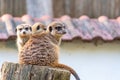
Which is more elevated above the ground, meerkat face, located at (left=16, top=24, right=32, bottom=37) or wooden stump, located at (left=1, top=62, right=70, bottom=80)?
meerkat face, located at (left=16, top=24, right=32, bottom=37)

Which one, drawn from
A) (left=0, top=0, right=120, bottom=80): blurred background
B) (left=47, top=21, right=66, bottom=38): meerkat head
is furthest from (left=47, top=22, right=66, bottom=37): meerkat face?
(left=0, top=0, right=120, bottom=80): blurred background

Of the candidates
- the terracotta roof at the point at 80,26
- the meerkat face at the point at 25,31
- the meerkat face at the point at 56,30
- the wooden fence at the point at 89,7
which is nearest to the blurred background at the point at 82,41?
the terracotta roof at the point at 80,26

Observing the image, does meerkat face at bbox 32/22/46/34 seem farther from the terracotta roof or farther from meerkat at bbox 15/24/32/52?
the terracotta roof

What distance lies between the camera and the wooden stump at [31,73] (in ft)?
11.2

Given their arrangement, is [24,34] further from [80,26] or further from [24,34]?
[80,26]

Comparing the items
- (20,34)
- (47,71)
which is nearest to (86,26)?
(20,34)

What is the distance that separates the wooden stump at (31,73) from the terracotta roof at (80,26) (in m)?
3.51

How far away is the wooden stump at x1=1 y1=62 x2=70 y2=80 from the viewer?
11.2 ft

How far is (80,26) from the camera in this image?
25.3 ft

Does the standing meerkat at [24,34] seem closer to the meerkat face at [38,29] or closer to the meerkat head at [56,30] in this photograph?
the meerkat face at [38,29]

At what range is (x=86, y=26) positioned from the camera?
7754mm

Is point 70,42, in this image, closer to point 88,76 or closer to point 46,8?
point 88,76

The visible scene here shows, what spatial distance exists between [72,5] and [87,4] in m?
0.21

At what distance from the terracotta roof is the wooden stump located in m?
3.51
